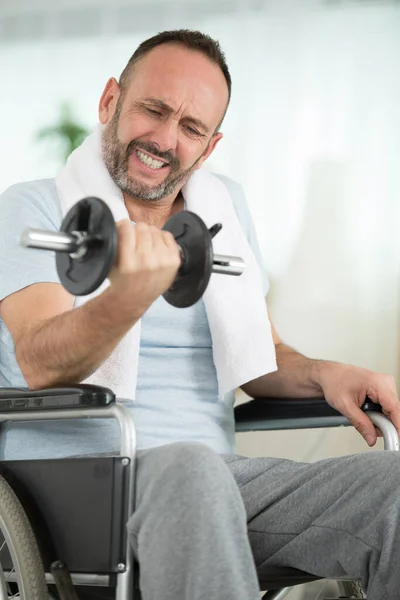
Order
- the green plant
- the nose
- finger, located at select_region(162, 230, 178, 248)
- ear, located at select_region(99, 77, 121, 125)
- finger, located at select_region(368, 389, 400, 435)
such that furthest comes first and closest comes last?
the green plant
ear, located at select_region(99, 77, 121, 125)
the nose
finger, located at select_region(368, 389, 400, 435)
finger, located at select_region(162, 230, 178, 248)

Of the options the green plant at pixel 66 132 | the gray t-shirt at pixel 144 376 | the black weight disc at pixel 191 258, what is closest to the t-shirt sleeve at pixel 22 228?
the gray t-shirt at pixel 144 376

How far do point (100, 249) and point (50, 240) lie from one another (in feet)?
0.18

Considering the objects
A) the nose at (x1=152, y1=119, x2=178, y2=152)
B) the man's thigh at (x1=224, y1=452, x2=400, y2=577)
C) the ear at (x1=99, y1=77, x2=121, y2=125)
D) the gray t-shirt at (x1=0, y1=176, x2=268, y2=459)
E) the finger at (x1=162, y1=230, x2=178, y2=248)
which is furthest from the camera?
the ear at (x1=99, y1=77, x2=121, y2=125)

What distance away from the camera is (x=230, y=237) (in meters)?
1.69

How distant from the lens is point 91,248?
0.96 meters

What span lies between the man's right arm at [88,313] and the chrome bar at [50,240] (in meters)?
0.05

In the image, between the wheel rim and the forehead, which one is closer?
the wheel rim

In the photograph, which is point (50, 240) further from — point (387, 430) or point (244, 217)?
point (244, 217)

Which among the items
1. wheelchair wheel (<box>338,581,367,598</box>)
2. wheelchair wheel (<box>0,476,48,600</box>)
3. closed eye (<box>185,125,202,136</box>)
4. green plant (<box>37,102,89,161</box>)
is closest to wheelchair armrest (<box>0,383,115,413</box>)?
wheelchair wheel (<box>0,476,48,600</box>)

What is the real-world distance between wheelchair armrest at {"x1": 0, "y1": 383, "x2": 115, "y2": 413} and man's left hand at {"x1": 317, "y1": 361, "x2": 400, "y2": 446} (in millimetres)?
495

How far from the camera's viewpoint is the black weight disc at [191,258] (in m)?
1.03

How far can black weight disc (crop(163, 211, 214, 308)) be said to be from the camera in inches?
40.5

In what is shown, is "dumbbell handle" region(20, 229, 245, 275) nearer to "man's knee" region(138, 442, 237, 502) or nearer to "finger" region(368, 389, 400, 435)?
"man's knee" region(138, 442, 237, 502)

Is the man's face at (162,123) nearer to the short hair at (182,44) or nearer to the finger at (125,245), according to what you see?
the short hair at (182,44)
